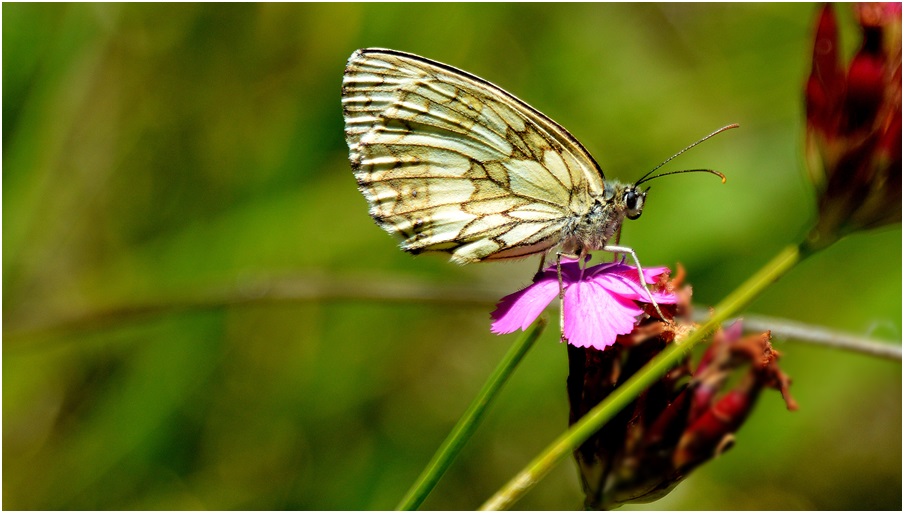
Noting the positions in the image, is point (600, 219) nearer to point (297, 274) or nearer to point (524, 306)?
point (524, 306)

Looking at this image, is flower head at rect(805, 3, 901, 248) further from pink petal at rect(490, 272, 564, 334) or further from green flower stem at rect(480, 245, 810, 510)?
pink petal at rect(490, 272, 564, 334)

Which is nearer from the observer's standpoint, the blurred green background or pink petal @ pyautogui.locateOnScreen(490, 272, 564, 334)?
pink petal @ pyautogui.locateOnScreen(490, 272, 564, 334)

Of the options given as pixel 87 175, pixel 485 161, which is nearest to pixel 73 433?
pixel 87 175

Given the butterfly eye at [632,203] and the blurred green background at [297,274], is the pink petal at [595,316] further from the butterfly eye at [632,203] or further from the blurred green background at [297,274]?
the blurred green background at [297,274]

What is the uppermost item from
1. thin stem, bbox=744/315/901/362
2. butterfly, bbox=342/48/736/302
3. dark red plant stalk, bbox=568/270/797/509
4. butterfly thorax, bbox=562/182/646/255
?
butterfly, bbox=342/48/736/302

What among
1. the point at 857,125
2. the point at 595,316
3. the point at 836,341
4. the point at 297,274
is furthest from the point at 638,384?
the point at 297,274

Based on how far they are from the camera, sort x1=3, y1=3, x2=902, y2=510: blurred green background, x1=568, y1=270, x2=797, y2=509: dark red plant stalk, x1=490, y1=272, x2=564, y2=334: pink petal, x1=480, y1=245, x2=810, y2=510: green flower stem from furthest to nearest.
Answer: x1=3, y1=3, x2=902, y2=510: blurred green background
x1=490, y1=272, x2=564, y2=334: pink petal
x1=568, y1=270, x2=797, y2=509: dark red plant stalk
x1=480, y1=245, x2=810, y2=510: green flower stem

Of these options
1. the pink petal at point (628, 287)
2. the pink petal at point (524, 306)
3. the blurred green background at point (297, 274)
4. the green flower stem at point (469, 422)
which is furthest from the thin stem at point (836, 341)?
the blurred green background at point (297, 274)

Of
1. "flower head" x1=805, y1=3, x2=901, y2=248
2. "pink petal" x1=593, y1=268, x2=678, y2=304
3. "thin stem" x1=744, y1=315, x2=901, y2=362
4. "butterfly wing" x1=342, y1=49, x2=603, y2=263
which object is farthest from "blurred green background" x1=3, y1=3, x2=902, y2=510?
"flower head" x1=805, y1=3, x2=901, y2=248

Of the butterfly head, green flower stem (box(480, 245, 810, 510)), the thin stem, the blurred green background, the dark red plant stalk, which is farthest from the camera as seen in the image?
the blurred green background
